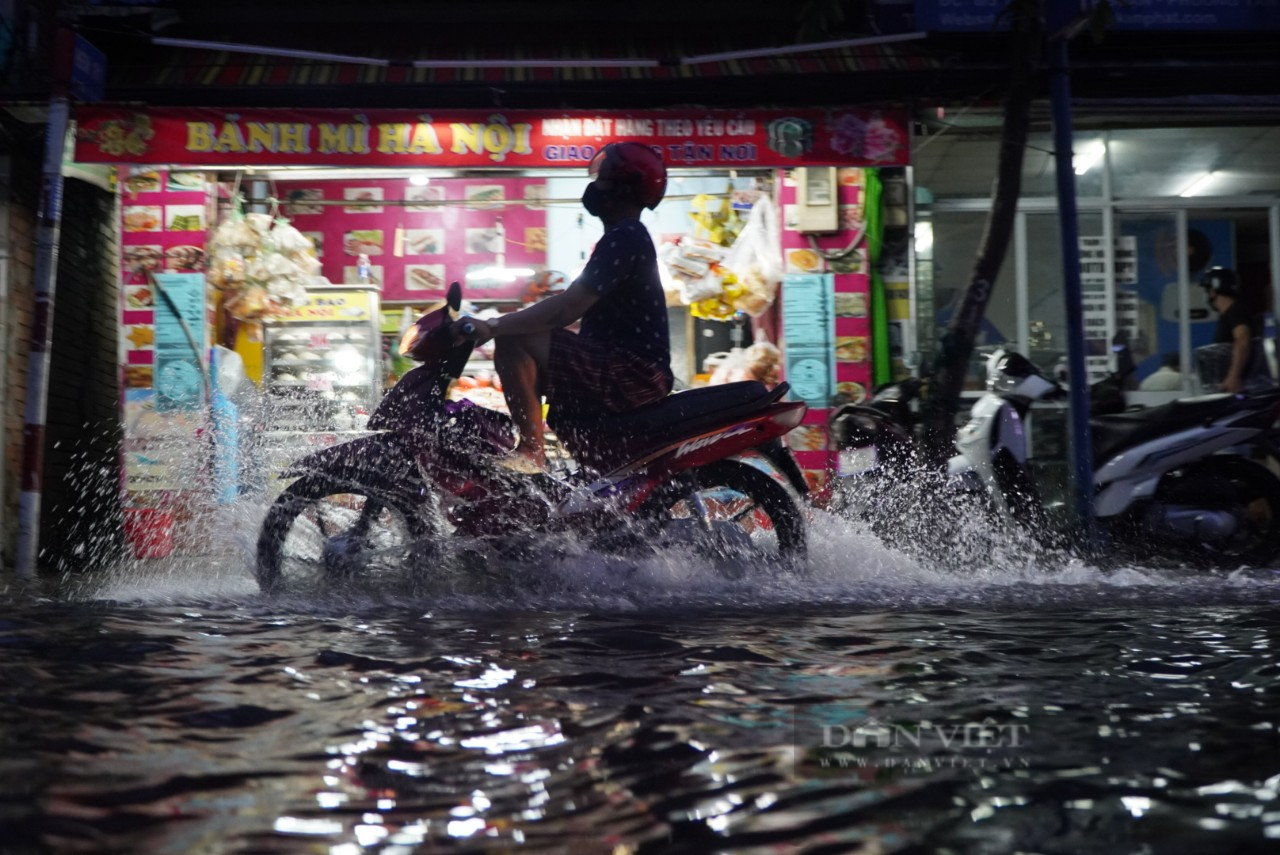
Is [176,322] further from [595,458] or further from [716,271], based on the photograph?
[595,458]

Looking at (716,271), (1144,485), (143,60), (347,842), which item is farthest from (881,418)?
(143,60)

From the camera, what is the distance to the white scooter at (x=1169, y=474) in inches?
259

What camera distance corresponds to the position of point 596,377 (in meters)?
5.28

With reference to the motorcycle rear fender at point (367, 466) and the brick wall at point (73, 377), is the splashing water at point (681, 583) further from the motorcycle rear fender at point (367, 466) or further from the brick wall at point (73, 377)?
the brick wall at point (73, 377)

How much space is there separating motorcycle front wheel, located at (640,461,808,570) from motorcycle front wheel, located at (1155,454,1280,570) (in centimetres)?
252

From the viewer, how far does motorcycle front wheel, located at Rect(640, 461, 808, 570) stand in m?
5.23

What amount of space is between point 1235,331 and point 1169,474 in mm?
1990

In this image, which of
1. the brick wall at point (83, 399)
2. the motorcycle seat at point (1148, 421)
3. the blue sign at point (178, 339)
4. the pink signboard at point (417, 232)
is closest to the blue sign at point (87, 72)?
the blue sign at point (178, 339)

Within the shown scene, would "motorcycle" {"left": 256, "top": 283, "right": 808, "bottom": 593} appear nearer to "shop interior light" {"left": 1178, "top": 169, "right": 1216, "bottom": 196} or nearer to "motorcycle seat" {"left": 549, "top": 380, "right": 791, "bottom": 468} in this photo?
"motorcycle seat" {"left": 549, "top": 380, "right": 791, "bottom": 468}

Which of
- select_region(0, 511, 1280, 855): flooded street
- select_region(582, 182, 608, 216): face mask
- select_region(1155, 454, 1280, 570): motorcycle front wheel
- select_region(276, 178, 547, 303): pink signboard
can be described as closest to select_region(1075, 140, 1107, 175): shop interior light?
select_region(1155, 454, 1280, 570): motorcycle front wheel

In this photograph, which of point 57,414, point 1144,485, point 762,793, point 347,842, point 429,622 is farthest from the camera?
point 57,414

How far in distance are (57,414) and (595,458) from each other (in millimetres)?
6432

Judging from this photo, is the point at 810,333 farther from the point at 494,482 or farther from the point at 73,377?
the point at 73,377

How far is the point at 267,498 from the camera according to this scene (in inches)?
235
